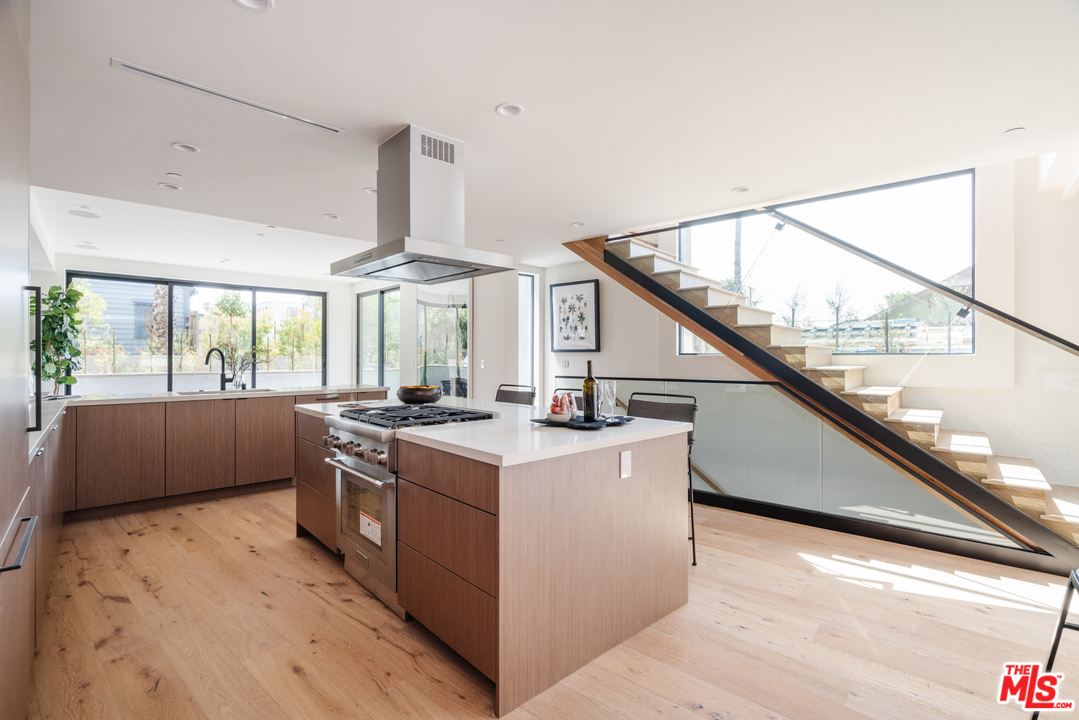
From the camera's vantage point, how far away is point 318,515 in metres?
3.12

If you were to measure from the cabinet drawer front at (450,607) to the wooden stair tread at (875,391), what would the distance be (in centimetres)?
302

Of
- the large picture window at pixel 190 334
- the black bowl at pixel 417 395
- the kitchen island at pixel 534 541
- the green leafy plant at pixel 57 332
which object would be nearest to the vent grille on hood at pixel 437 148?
the black bowl at pixel 417 395

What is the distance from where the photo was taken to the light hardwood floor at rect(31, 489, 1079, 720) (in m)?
1.76

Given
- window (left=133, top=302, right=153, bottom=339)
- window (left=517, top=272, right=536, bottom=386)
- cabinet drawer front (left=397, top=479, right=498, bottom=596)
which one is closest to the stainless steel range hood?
cabinet drawer front (left=397, top=479, right=498, bottom=596)

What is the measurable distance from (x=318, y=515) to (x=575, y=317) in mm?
3593

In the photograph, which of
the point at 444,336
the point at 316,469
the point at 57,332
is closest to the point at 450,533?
the point at 316,469

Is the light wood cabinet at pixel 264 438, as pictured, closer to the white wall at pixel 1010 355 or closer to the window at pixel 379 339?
the window at pixel 379 339

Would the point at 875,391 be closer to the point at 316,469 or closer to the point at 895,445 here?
the point at 895,445

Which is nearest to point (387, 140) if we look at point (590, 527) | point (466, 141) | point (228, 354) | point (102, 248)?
point (466, 141)

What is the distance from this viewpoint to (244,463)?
14.5ft

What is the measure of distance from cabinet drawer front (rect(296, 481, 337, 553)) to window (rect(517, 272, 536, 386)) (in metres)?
3.27

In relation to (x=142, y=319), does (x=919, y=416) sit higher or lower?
lower

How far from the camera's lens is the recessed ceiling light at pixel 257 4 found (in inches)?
66.4

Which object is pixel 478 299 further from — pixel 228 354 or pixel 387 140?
pixel 228 354
